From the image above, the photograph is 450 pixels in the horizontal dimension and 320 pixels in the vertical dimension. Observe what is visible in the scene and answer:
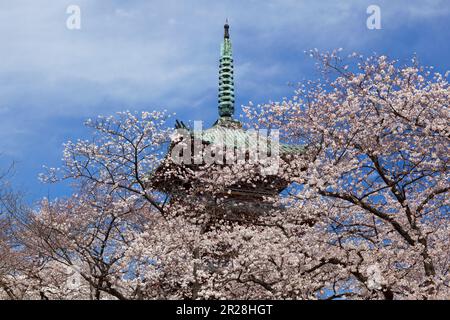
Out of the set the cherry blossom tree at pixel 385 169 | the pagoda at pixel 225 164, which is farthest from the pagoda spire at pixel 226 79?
the cherry blossom tree at pixel 385 169

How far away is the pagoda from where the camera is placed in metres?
17.4

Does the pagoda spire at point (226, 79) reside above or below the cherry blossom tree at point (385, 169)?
above

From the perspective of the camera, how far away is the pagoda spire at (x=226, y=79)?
37812mm

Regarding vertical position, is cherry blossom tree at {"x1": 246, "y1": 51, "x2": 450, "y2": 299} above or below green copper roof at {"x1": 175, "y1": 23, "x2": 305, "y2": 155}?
below

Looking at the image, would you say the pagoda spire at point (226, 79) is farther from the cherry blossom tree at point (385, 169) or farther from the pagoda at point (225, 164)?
the cherry blossom tree at point (385, 169)

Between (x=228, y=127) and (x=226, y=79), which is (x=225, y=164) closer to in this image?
(x=228, y=127)

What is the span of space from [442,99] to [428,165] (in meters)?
1.67

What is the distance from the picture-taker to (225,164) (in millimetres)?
20141

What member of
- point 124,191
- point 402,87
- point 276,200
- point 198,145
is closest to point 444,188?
point 402,87

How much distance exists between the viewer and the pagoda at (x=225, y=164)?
687 inches

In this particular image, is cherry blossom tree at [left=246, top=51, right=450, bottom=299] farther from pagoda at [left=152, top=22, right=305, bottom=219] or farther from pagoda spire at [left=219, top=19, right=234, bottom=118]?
pagoda spire at [left=219, top=19, right=234, bottom=118]

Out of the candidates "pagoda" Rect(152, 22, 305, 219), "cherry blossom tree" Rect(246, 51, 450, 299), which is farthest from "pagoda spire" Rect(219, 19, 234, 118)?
"cherry blossom tree" Rect(246, 51, 450, 299)

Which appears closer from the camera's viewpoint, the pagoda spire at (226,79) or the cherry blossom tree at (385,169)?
the cherry blossom tree at (385,169)
